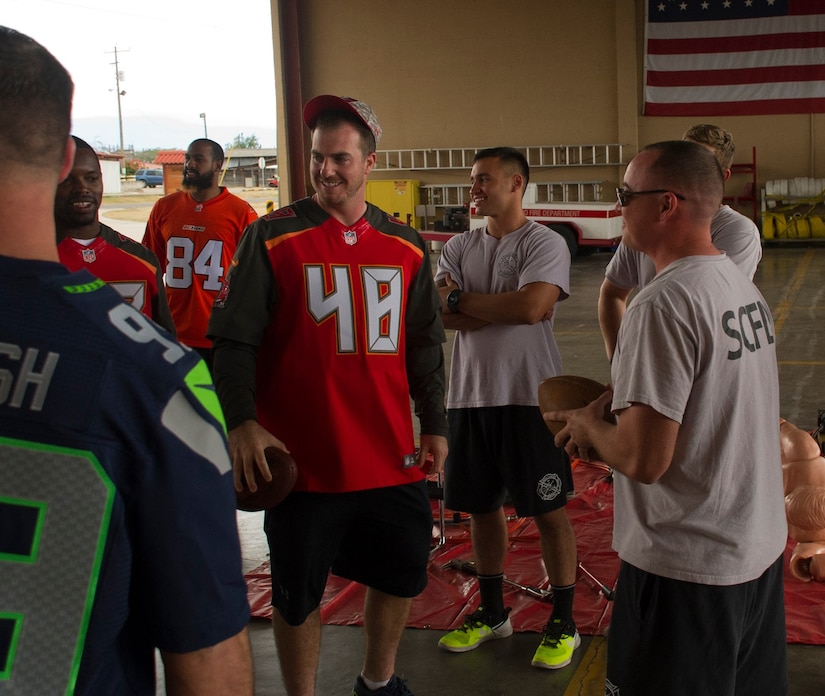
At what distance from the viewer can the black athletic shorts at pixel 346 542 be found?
3.10 meters

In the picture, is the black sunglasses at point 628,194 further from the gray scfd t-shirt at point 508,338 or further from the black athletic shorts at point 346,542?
the gray scfd t-shirt at point 508,338

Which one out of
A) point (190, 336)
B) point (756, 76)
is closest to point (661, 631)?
point (190, 336)

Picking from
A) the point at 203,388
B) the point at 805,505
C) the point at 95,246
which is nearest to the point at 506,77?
the point at 805,505

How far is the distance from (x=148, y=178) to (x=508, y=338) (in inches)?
1425

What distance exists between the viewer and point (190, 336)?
638 centimetres

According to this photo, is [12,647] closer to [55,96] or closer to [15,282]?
[15,282]

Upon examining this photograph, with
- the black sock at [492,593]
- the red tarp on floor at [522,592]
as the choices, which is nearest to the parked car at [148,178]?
the red tarp on floor at [522,592]

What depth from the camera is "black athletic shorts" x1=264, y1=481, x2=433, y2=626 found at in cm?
310

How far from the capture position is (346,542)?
3.32 meters

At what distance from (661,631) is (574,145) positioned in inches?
829

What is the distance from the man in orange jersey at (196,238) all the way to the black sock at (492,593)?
2.92 m

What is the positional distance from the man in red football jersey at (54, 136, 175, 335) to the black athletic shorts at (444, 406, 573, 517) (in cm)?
157

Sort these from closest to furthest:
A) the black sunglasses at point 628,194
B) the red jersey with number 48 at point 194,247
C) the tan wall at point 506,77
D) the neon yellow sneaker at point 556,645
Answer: the black sunglasses at point 628,194, the neon yellow sneaker at point 556,645, the red jersey with number 48 at point 194,247, the tan wall at point 506,77

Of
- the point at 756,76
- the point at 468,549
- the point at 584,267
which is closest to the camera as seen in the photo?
the point at 468,549
